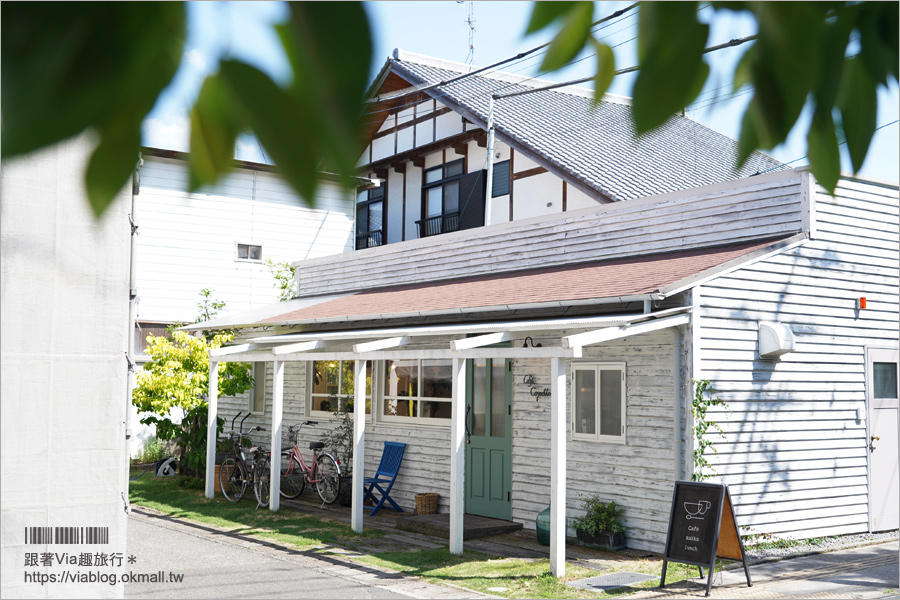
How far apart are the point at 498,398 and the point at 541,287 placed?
179 centimetres

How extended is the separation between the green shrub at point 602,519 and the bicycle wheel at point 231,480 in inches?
238

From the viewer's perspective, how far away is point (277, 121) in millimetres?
612

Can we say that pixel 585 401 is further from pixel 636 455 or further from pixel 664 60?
pixel 664 60

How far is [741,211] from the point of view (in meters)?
10.0

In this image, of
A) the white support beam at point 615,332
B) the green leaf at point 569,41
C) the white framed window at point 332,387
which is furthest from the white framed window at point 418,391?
the green leaf at point 569,41

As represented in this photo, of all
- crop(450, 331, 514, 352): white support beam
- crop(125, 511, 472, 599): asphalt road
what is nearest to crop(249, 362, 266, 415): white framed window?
crop(125, 511, 472, 599): asphalt road

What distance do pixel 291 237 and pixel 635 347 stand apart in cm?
Result: 1426

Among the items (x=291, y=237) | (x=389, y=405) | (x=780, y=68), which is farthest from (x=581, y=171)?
(x=780, y=68)

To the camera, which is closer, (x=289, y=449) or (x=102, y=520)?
(x=102, y=520)

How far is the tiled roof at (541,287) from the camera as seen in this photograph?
9281 mm

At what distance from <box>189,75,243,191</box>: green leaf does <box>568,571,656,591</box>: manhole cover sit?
7430mm

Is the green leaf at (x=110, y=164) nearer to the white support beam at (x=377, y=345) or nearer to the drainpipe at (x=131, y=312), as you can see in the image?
the drainpipe at (x=131, y=312)

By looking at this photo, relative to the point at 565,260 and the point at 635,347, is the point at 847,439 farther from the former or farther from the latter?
the point at 565,260

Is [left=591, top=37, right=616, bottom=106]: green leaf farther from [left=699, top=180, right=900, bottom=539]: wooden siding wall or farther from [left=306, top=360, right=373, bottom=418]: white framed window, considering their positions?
[left=306, top=360, right=373, bottom=418]: white framed window
